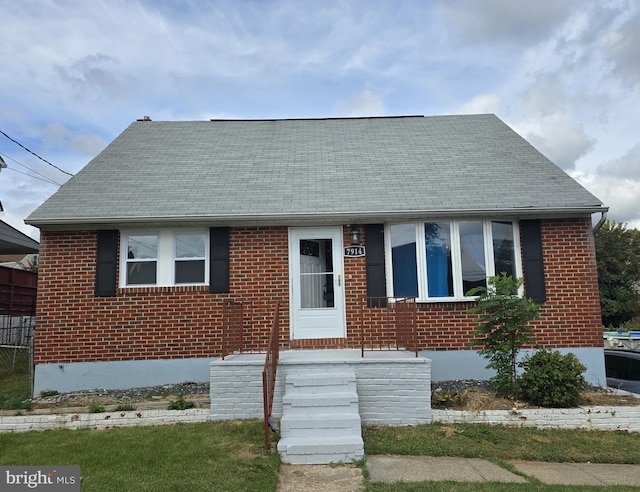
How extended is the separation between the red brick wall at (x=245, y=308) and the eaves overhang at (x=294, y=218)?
0.90ft

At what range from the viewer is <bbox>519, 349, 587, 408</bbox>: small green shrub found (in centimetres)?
666

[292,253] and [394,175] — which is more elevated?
[394,175]

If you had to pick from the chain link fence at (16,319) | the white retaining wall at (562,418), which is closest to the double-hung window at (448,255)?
the white retaining wall at (562,418)

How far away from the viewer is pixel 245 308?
8.63m

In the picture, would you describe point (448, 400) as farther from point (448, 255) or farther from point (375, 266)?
point (448, 255)

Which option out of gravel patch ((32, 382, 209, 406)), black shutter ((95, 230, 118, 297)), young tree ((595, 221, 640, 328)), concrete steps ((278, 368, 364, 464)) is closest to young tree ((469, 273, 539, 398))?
concrete steps ((278, 368, 364, 464))

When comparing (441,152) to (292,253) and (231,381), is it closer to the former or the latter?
(292,253)

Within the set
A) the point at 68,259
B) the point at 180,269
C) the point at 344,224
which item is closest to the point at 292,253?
Answer: the point at 344,224

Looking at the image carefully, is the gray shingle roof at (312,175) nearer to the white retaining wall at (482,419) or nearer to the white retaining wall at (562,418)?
the white retaining wall at (482,419)

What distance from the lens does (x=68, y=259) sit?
8617 millimetres

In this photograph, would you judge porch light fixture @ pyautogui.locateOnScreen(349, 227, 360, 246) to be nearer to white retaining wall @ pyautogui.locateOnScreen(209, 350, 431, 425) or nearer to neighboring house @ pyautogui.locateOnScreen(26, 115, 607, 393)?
neighboring house @ pyautogui.locateOnScreen(26, 115, 607, 393)

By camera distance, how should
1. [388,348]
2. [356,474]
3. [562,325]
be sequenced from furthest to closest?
[562,325] < [388,348] < [356,474]

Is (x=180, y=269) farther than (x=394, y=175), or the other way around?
(x=394, y=175)

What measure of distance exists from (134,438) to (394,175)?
6610 mm
